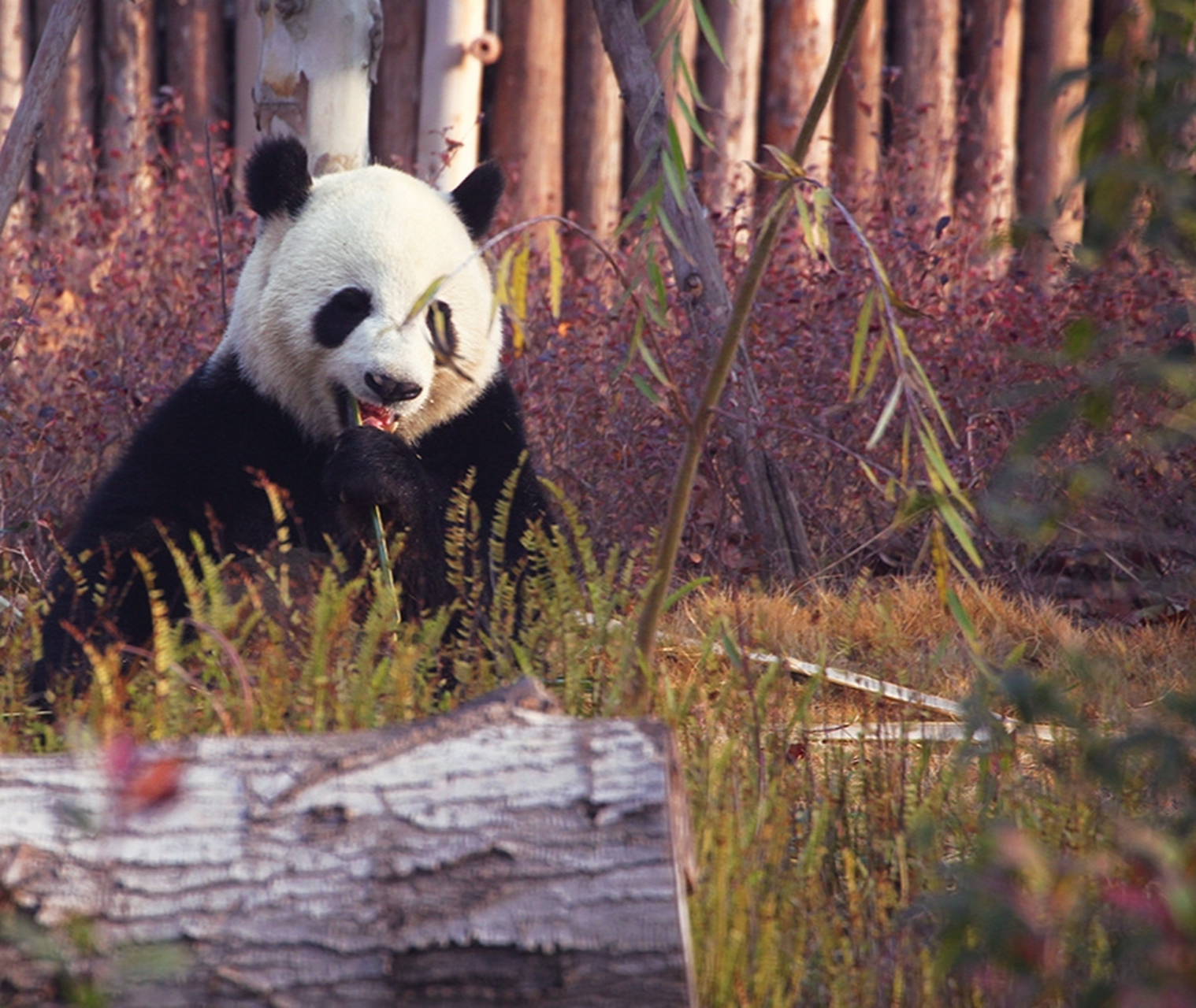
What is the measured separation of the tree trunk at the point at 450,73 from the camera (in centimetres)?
717

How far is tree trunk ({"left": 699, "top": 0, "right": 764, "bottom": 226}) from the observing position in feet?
24.5

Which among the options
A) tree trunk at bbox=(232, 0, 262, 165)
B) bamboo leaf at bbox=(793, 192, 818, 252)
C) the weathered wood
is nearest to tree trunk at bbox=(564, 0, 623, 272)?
tree trunk at bbox=(232, 0, 262, 165)

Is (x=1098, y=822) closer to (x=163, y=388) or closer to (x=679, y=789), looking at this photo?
(x=679, y=789)

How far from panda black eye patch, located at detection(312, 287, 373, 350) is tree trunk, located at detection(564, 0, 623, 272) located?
414 centimetres

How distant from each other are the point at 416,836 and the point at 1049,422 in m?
0.87

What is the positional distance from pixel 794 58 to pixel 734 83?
1.08ft

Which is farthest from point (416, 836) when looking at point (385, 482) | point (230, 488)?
point (230, 488)

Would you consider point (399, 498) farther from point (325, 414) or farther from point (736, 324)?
point (736, 324)

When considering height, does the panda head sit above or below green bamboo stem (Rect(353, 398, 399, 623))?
above

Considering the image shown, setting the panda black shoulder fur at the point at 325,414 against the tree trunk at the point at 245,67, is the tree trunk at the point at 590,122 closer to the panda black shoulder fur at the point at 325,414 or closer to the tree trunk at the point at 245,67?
the tree trunk at the point at 245,67

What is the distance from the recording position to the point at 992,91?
8047 millimetres

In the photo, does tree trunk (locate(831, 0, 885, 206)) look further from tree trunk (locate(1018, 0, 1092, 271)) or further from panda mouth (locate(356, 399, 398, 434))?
panda mouth (locate(356, 399, 398, 434))

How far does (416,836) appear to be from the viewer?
5.79ft

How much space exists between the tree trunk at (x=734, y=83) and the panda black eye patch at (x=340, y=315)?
13.6 ft
